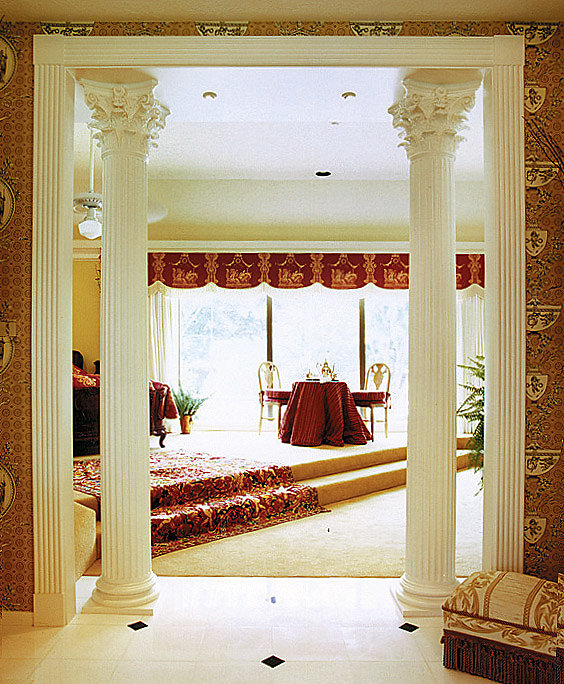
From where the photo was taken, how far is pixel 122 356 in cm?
330

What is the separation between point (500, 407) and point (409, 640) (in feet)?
3.90

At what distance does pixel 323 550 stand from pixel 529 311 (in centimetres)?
220

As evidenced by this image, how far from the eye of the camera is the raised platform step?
225 inches

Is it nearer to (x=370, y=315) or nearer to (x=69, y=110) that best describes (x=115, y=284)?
(x=69, y=110)

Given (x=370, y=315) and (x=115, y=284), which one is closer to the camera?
(x=115, y=284)

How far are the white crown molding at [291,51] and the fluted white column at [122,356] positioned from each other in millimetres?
189

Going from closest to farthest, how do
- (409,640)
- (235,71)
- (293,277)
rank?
(409,640)
(235,71)
(293,277)

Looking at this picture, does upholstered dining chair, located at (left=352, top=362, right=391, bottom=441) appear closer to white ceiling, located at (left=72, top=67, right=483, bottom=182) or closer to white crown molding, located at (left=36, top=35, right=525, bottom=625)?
white ceiling, located at (left=72, top=67, right=483, bottom=182)

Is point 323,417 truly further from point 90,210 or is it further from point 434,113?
A: point 434,113

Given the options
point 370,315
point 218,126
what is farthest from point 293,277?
point 218,126

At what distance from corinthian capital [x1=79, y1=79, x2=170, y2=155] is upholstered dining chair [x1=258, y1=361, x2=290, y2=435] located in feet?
15.8

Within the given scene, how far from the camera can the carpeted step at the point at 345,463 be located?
5.99 meters

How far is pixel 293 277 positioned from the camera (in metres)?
9.01

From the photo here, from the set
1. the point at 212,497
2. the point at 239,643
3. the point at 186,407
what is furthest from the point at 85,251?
the point at 239,643
